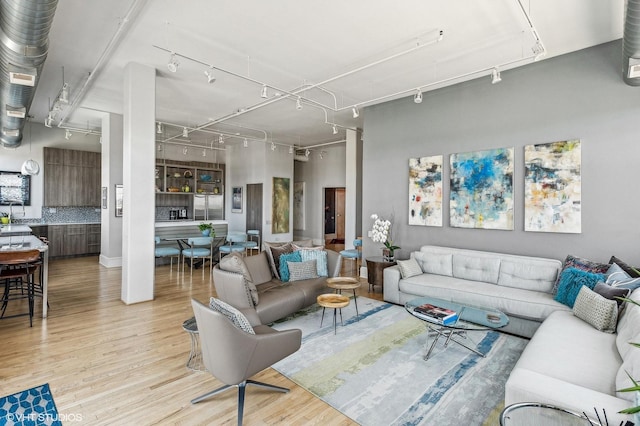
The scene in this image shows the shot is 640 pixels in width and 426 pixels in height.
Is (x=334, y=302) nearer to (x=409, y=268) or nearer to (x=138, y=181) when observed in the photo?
(x=409, y=268)

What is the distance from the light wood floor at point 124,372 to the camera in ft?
7.75

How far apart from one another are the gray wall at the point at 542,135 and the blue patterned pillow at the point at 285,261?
7.11 feet

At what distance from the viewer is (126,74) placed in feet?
15.7

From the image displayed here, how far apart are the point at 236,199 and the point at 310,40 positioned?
26.8 feet

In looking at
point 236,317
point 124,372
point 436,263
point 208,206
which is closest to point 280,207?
point 208,206

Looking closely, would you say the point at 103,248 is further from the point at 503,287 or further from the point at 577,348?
the point at 577,348

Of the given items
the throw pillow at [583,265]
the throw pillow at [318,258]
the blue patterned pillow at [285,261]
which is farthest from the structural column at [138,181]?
the throw pillow at [583,265]

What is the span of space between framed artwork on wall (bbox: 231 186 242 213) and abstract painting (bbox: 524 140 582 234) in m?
8.78

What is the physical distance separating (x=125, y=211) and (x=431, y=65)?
4.96 meters

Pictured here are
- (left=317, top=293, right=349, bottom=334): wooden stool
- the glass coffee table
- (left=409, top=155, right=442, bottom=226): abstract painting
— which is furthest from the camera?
(left=409, top=155, right=442, bottom=226): abstract painting

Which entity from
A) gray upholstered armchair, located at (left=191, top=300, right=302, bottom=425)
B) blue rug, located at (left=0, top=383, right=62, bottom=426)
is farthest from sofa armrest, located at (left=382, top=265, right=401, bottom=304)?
blue rug, located at (left=0, top=383, right=62, bottom=426)

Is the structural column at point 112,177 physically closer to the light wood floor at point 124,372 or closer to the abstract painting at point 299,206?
the light wood floor at point 124,372

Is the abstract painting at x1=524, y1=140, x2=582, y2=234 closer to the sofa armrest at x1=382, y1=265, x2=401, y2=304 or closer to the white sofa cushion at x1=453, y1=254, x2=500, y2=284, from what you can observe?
the white sofa cushion at x1=453, y1=254, x2=500, y2=284

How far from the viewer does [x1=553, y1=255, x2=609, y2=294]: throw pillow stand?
3.54 metres
